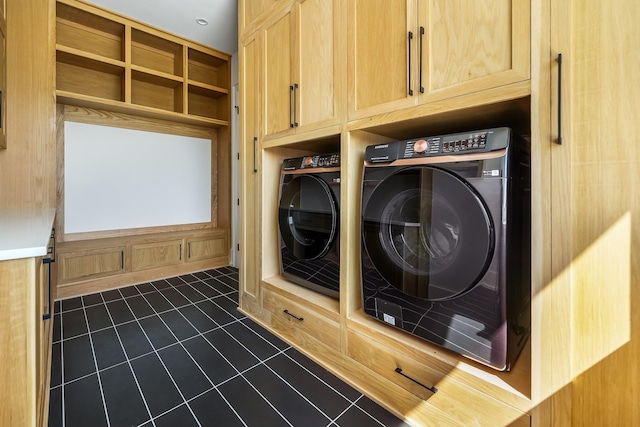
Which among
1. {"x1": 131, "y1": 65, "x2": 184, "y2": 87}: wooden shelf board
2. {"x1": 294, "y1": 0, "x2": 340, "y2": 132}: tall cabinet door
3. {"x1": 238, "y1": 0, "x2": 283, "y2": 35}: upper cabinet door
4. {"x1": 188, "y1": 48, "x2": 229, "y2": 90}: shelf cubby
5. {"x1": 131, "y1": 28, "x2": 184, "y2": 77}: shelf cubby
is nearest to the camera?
{"x1": 294, "y1": 0, "x2": 340, "y2": 132}: tall cabinet door

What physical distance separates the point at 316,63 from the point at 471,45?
823mm

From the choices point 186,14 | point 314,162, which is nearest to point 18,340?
point 314,162

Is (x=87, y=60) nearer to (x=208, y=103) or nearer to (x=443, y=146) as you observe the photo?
(x=208, y=103)

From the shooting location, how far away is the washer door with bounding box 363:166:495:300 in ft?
3.19

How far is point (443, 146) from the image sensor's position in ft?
3.48

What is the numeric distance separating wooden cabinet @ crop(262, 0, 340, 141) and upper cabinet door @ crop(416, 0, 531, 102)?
1.60 ft

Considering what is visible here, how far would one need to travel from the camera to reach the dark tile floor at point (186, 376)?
1185 mm

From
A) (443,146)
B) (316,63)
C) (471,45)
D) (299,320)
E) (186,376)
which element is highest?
(316,63)

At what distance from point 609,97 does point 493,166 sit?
0.32 meters

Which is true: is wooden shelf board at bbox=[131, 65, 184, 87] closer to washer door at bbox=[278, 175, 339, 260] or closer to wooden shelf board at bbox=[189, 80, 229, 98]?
wooden shelf board at bbox=[189, 80, 229, 98]

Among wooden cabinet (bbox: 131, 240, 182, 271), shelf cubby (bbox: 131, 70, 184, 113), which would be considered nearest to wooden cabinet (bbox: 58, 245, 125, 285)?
wooden cabinet (bbox: 131, 240, 182, 271)

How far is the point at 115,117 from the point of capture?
291 centimetres

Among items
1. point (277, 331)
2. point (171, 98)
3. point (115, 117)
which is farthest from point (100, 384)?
point (171, 98)

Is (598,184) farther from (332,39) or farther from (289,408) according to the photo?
(289,408)
